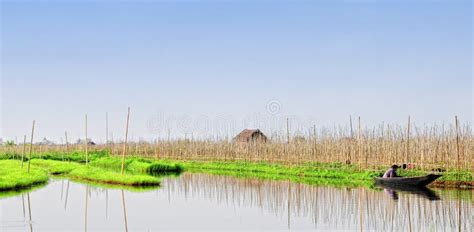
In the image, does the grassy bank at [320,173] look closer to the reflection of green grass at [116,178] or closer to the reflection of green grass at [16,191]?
the reflection of green grass at [116,178]

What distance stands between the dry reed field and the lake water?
106 inches

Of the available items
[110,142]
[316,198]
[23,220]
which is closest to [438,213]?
[316,198]

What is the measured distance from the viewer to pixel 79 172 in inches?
998

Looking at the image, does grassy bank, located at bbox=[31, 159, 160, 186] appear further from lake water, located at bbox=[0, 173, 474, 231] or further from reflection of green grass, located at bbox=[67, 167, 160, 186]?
lake water, located at bbox=[0, 173, 474, 231]

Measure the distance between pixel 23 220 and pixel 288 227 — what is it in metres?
5.66

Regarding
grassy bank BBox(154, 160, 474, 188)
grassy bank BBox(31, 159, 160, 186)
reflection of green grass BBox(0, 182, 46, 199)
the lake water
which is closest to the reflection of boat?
the lake water

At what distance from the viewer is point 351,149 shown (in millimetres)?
23906

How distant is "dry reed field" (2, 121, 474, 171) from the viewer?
19.6 meters

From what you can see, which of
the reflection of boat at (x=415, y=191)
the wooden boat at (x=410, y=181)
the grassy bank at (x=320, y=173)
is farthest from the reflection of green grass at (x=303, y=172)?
the reflection of boat at (x=415, y=191)

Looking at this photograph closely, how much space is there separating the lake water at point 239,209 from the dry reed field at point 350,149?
2.69m

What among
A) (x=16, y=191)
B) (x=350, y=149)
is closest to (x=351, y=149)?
(x=350, y=149)

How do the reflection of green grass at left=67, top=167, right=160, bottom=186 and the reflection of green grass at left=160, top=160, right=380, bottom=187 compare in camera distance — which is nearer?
the reflection of green grass at left=67, top=167, right=160, bottom=186

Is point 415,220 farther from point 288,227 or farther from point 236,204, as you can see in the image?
point 236,204

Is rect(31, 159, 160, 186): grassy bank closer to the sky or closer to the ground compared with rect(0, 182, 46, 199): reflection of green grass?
closer to the sky
